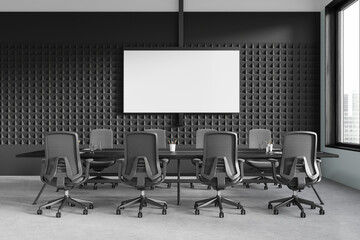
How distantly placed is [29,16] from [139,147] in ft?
15.8

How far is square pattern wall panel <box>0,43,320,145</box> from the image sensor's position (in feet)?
24.3

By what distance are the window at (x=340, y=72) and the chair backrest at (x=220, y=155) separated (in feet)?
11.3

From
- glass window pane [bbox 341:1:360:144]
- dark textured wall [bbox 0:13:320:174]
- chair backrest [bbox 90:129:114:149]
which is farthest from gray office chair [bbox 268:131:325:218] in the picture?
dark textured wall [bbox 0:13:320:174]

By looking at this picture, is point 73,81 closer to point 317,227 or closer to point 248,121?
point 248,121

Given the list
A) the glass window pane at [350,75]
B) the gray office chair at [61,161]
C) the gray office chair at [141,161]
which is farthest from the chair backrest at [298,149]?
the glass window pane at [350,75]

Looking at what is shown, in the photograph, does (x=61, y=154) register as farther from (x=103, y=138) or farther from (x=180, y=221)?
(x=103, y=138)

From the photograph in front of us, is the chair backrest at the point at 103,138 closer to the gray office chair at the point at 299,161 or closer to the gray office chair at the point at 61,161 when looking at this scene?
the gray office chair at the point at 61,161

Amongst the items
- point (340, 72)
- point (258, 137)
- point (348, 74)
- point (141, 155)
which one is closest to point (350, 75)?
point (348, 74)

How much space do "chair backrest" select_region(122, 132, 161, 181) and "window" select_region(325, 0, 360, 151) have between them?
4.15 m

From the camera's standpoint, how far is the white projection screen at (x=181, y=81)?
→ 7414 mm

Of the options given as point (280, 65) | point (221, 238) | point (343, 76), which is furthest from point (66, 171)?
point (343, 76)

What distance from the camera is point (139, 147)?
13.6 ft

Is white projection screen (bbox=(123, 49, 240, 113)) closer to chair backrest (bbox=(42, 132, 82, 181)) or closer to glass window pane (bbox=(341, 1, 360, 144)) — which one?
glass window pane (bbox=(341, 1, 360, 144))

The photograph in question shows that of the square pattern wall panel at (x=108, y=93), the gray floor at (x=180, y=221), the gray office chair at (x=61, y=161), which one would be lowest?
the gray floor at (x=180, y=221)
